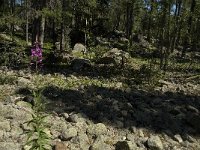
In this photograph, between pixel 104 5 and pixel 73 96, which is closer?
pixel 73 96

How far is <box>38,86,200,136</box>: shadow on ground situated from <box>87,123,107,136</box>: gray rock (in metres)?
0.59

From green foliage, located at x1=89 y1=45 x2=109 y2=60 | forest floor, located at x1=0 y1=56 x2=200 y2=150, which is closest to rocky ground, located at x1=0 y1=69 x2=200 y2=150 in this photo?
forest floor, located at x1=0 y1=56 x2=200 y2=150

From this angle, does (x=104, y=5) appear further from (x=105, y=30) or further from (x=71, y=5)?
(x=71, y=5)

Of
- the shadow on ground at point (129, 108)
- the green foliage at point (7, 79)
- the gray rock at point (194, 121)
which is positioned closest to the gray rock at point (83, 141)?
the shadow on ground at point (129, 108)

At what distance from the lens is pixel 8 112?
1183 cm

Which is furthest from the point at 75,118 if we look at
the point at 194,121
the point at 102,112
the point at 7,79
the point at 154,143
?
the point at 7,79

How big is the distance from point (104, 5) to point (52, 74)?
25243 millimetres

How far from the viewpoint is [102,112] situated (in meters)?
13.3

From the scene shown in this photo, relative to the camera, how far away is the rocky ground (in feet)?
36.2

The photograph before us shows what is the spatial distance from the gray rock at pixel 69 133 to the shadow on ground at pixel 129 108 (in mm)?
1455

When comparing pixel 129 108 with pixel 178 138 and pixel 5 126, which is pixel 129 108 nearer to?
pixel 178 138

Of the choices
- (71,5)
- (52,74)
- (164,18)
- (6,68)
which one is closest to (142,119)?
(52,74)

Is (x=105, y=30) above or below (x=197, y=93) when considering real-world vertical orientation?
above

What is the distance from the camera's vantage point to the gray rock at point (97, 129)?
11664 millimetres
